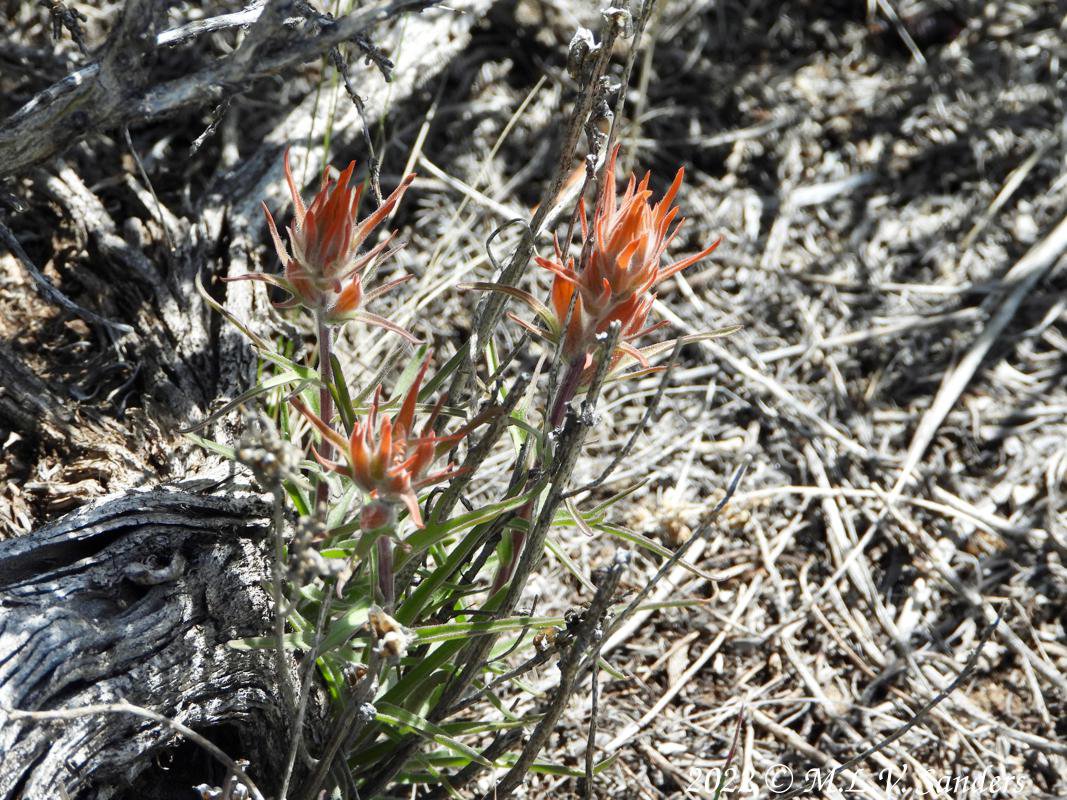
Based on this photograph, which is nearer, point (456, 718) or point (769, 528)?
point (456, 718)

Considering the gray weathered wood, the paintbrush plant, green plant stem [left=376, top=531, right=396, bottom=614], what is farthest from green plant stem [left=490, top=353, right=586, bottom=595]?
the gray weathered wood

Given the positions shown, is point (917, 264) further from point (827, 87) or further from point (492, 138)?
point (492, 138)

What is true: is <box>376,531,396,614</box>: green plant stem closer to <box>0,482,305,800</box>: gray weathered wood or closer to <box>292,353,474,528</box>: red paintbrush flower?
<box>292,353,474,528</box>: red paintbrush flower

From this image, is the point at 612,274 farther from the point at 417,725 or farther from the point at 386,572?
the point at 417,725

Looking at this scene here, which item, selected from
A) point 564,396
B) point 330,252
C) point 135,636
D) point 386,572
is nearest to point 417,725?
point 386,572

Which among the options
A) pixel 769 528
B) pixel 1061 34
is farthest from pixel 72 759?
pixel 1061 34
